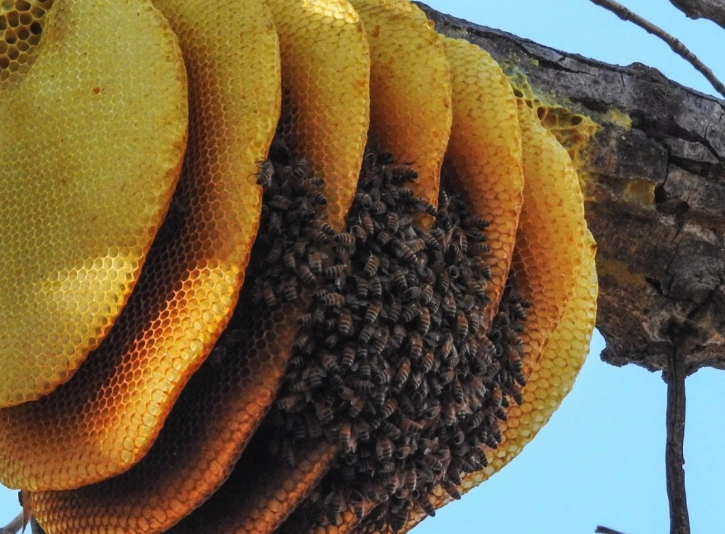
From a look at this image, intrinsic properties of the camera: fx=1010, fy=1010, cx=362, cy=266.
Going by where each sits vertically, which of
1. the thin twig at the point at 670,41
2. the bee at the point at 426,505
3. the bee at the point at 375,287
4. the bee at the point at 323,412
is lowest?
the bee at the point at 426,505

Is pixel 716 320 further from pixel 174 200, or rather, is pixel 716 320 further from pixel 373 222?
pixel 174 200

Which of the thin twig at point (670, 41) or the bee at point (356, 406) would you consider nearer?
the bee at point (356, 406)

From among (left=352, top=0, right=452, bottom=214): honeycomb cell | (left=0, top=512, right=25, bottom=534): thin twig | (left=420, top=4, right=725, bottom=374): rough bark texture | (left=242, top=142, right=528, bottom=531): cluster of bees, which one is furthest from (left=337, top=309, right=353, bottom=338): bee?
(left=0, top=512, right=25, bottom=534): thin twig

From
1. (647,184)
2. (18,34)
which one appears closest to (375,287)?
(18,34)

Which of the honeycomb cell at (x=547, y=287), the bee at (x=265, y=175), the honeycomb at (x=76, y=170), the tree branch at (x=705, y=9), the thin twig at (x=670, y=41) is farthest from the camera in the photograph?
the thin twig at (x=670, y=41)

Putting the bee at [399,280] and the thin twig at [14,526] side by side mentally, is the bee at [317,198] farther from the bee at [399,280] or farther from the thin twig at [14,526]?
the thin twig at [14,526]

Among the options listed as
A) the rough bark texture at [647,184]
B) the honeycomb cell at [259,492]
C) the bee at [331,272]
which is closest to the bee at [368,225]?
the bee at [331,272]

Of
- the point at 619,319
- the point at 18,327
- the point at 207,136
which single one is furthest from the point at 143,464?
the point at 619,319

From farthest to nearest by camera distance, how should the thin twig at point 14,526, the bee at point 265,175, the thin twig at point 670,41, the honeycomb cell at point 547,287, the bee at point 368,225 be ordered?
the thin twig at point 670,41 → the thin twig at point 14,526 → the honeycomb cell at point 547,287 → the bee at point 368,225 → the bee at point 265,175
